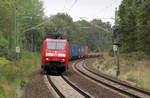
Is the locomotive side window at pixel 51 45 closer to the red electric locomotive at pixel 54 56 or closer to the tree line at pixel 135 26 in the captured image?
the red electric locomotive at pixel 54 56

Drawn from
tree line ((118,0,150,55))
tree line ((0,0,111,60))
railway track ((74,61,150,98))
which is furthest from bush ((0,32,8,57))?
railway track ((74,61,150,98))

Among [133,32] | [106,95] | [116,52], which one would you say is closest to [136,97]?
[106,95]

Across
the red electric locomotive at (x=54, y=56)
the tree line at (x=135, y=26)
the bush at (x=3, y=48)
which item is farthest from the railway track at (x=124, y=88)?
the bush at (x=3, y=48)

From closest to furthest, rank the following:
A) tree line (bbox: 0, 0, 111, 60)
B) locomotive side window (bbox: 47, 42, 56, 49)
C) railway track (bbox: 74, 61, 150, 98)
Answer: railway track (bbox: 74, 61, 150, 98)
locomotive side window (bbox: 47, 42, 56, 49)
tree line (bbox: 0, 0, 111, 60)

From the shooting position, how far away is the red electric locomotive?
18125 mm

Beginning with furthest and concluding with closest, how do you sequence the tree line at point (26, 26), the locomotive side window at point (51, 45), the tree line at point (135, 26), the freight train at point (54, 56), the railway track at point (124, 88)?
the tree line at point (26, 26)
the tree line at point (135, 26)
the locomotive side window at point (51, 45)
the freight train at point (54, 56)
the railway track at point (124, 88)

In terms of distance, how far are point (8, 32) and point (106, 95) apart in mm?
29398

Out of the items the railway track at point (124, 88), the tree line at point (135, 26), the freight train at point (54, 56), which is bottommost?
the railway track at point (124, 88)

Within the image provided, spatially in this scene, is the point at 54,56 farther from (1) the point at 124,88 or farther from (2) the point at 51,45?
(1) the point at 124,88

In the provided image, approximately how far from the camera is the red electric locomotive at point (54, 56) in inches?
714

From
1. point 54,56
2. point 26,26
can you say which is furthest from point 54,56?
point 26,26

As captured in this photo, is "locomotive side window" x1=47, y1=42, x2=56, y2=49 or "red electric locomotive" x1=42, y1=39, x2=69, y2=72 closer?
"red electric locomotive" x1=42, y1=39, x2=69, y2=72

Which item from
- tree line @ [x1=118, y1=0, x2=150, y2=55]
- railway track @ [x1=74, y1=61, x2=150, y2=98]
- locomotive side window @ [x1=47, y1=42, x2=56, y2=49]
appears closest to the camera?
railway track @ [x1=74, y1=61, x2=150, y2=98]

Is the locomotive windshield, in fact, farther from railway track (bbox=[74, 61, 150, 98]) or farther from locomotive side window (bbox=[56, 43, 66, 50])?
railway track (bbox=[74, 61, 150, 98])
